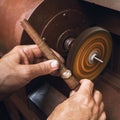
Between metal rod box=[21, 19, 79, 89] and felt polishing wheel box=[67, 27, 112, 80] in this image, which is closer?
metal rod box=[21, 19, 79, 89]

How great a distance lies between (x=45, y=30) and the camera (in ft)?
2.86

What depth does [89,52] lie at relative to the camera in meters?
0.87

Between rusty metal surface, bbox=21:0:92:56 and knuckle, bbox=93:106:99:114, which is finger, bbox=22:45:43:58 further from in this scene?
knuckle, bbox=93:106:99:114

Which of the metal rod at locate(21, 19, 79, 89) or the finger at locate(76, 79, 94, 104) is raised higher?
the metal rod at locate(21, 19, 79, 89)

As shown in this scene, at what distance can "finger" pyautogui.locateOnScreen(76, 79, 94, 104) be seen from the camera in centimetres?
68

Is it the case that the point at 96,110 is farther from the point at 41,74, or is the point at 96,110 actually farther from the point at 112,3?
the point at 112,3

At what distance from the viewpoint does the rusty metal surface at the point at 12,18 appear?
0.87 metres

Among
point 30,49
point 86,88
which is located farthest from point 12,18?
point 86,88

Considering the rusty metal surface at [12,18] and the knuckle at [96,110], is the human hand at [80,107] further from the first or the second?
the rusty metal surface at [12,18]

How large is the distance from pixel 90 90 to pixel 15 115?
0.71 metres

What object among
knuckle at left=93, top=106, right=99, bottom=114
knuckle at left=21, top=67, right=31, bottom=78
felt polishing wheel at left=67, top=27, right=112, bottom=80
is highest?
knuckle at left=21, top=67, right=31, bottom=78

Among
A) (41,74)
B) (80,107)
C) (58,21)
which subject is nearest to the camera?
(80,107)

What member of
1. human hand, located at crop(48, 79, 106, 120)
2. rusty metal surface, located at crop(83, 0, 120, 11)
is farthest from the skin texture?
rusty metal surface, located at crop(83, 0, 120, 11)

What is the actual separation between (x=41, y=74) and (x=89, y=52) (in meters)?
0.19
